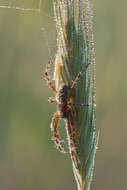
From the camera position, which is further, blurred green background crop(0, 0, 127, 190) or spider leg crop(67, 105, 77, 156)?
blurred green background crop(0, 0, 127, 190)

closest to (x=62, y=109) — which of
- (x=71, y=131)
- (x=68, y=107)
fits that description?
(x=68, y=107)

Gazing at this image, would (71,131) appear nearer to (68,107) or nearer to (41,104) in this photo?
(68,107)

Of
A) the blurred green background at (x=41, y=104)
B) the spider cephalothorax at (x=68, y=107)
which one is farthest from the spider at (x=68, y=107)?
the blurred green background at (x=41, y=104)

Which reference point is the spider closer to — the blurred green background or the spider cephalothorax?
the spider cephalothorax

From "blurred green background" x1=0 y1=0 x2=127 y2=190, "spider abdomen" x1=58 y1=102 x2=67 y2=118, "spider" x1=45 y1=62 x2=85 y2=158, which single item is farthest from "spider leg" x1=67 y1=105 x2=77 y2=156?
"blurred green background" x1=0 y1=0 x2=127 y2=190

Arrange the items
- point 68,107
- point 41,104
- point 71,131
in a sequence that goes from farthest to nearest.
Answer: point 41,104 < point 68,107 < point 71,131

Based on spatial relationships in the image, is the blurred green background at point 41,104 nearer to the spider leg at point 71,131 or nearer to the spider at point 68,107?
the spider at point 68,107

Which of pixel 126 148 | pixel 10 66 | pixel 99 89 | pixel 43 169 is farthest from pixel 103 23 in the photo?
pixel 43 169

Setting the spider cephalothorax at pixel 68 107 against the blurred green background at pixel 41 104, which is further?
the blurred green background at pixel 41 104

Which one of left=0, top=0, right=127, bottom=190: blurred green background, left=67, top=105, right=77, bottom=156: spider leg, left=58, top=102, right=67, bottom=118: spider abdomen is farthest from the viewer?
left=0, top=0, right=127, bottom=190: blurred green background
